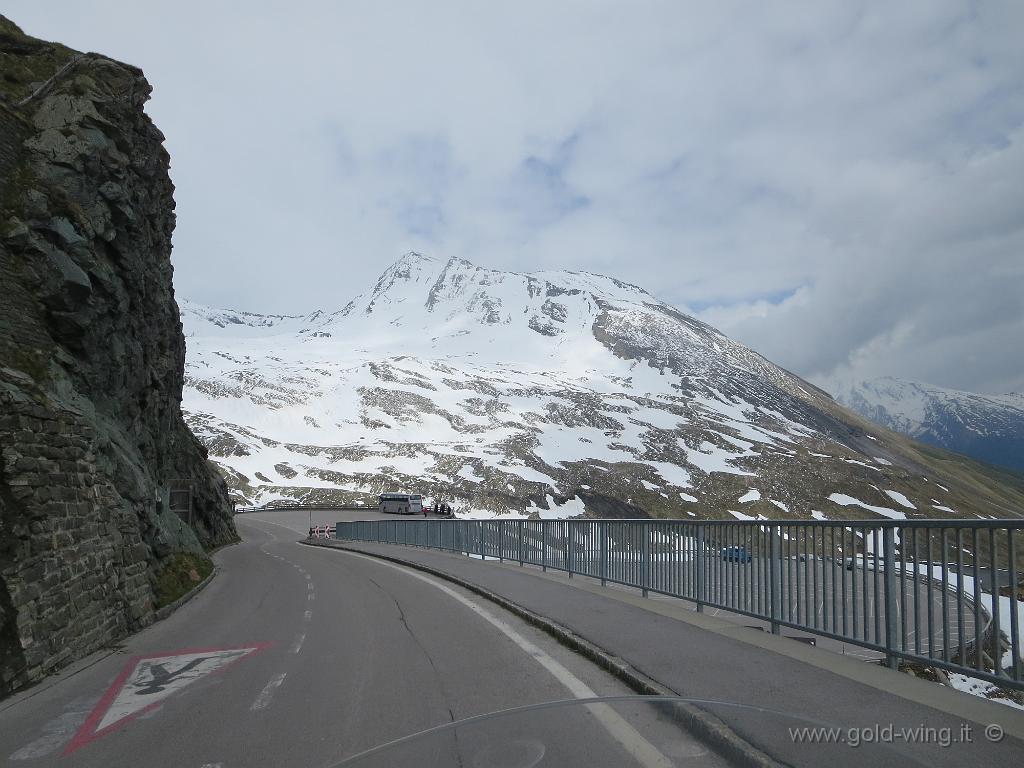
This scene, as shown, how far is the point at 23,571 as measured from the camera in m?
8.06

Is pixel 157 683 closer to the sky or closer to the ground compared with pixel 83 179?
→ closer to the ground

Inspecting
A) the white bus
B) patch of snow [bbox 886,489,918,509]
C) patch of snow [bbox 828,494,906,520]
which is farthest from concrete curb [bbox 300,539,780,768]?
patch of snow [bbox 886,489,918,509]

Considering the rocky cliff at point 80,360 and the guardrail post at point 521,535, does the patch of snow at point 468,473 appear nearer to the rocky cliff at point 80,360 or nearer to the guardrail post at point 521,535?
the rocky cliff at point 80,360

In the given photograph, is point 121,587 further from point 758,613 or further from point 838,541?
point 838,541

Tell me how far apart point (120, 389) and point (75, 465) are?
32.9ft

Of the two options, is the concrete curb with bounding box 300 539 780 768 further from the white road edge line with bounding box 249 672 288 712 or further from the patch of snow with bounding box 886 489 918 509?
the patch of snow with bounding box 886 489 918 509

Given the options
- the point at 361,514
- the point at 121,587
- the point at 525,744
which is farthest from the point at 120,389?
the point at 361,514

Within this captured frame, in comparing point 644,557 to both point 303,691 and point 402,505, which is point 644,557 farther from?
point 402,505

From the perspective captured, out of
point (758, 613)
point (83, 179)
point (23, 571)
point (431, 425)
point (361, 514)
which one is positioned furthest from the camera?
point (431, 425)

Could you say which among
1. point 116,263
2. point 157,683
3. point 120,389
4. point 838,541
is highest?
point 116,263

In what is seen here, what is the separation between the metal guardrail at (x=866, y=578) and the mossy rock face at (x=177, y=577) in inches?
352

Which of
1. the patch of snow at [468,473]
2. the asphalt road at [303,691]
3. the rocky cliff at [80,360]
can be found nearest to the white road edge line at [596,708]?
the asphalt road at [303,691]

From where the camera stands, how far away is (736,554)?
30.6 ft

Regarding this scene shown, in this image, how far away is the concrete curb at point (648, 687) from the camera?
4.19 m
